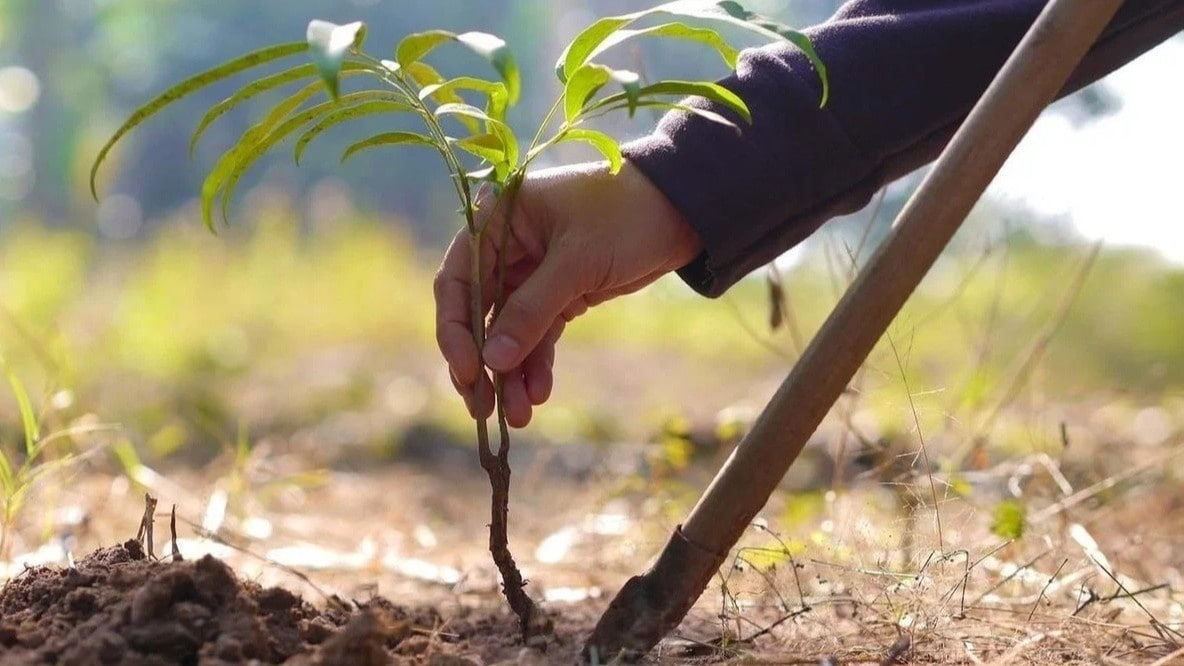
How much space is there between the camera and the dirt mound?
940 millimetres

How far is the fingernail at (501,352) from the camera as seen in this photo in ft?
3.84

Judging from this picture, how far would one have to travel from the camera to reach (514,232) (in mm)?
1312

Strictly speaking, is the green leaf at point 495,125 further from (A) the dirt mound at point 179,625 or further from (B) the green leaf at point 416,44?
(A) the dirt mound at point 179,625

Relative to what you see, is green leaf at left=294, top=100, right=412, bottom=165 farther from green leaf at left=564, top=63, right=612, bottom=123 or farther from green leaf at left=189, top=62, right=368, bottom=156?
green leaf at left=564, top=63, right=612, bottom=123

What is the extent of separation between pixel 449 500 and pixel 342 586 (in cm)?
133

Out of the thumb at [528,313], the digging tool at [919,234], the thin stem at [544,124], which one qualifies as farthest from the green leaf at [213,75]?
the digging tool at [919,234]

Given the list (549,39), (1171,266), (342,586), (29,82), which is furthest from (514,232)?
(29,82)

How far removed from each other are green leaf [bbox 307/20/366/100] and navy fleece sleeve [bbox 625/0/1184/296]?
0.48m

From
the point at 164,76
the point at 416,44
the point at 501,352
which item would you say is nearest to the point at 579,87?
the point at 416,44

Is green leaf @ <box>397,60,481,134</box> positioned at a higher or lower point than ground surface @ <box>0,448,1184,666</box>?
higher

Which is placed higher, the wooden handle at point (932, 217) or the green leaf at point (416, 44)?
the green leaf at point (416, 44)

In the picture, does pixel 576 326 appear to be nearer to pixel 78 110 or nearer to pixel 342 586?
pixel 342 586

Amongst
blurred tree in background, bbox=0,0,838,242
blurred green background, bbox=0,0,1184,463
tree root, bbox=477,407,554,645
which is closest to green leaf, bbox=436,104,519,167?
tree root, bbox=477,407,554,645

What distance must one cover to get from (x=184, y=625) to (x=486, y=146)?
0.54m
